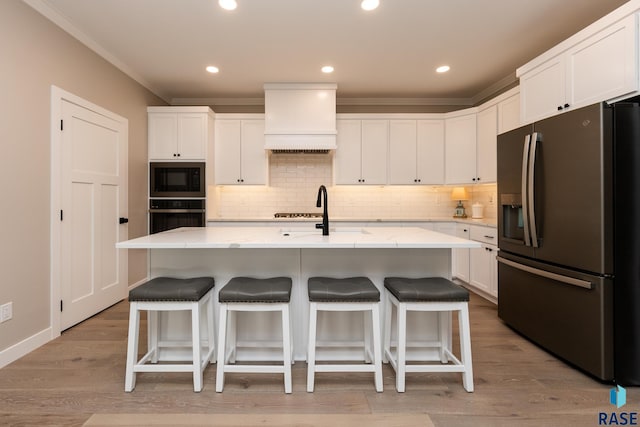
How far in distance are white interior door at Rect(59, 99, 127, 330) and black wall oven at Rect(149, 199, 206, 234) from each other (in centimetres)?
48

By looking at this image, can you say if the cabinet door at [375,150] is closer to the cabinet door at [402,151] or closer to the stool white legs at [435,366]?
the cabinet door at [402,151]

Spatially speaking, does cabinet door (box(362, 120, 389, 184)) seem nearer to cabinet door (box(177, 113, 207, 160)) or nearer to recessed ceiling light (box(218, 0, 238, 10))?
cabinet door (box(177, 113, 207, 160))

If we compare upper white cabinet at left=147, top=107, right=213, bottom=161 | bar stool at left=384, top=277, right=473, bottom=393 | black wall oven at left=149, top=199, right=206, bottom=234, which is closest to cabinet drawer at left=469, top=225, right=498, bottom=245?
bar stool at left=384, top=277, right=473, bottom=393

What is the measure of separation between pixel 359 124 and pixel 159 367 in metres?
3.74

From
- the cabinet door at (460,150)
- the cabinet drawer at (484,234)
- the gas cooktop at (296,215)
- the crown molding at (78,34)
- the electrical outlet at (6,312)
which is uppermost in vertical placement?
the crown molding at (78,34)

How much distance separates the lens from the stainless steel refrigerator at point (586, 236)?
1926mm

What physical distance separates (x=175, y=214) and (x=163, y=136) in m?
1.03

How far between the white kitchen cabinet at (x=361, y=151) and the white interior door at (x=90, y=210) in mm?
2656

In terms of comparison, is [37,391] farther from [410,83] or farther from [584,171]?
[410,83]

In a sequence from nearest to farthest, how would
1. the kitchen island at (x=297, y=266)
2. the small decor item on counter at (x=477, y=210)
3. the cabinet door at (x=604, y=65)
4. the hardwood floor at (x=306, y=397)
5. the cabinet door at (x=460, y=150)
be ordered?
the hardwood floor at (x=306, y=397) < the cabinet door at (x=604, y=65) < the kitchen island at (x=297, y=266) < the cabinet door at (x=460, y=150) < the small decor item on counter at (x=477, y=210)

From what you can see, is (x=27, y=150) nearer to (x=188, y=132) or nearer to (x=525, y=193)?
(x=188, y=132)

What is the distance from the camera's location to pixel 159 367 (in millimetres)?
1865

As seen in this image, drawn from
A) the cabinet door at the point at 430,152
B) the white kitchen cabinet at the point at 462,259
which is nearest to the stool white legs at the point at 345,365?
the white kitchen cabinet at the point at 462,259

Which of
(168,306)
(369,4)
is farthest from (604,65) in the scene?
(168,306)
